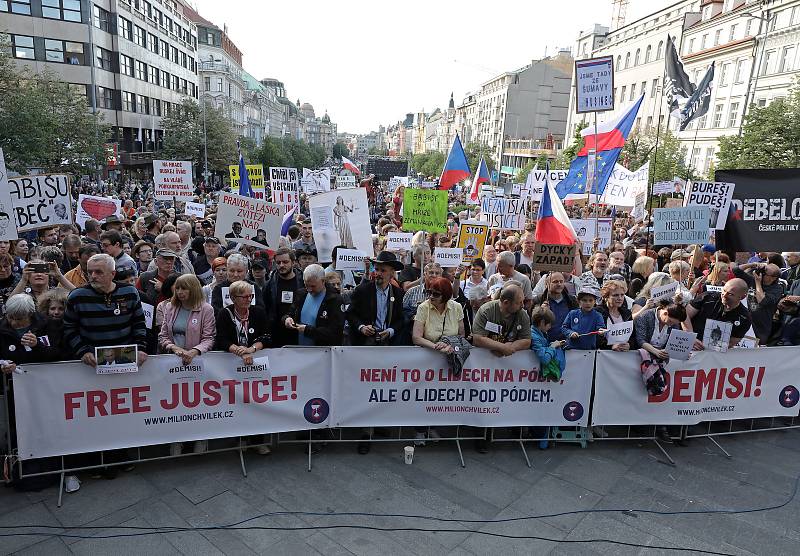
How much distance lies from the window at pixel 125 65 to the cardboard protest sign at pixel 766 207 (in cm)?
4787

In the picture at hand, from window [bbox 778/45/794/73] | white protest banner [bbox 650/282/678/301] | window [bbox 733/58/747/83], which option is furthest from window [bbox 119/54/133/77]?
window [bbox 778/45/794/73]

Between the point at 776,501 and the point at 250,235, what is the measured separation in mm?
7475

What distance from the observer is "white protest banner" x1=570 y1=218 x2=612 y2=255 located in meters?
10.0

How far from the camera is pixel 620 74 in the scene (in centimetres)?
5912

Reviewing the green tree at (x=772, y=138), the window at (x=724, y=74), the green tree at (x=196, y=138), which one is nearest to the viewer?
the green tree at (x=772, y=138)

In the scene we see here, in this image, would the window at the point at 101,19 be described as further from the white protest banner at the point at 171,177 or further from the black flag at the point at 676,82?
the black flag at the point at 676,82

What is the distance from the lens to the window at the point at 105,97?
40812mm

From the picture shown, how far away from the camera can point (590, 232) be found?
1005 centimetres

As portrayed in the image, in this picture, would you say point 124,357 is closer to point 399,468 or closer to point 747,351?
point 399,468

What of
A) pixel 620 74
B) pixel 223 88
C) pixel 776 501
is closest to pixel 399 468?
pixel 776 501

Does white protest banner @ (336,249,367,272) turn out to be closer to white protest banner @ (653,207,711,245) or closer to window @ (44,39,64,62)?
white protest banner @ (653,207,711,245)

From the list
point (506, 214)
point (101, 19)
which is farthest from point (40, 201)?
point (101, 19)

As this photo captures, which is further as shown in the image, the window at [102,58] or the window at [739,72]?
the window at [739,72]

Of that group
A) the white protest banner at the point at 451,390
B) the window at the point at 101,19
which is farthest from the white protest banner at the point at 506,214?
the window at the point at 101,19
